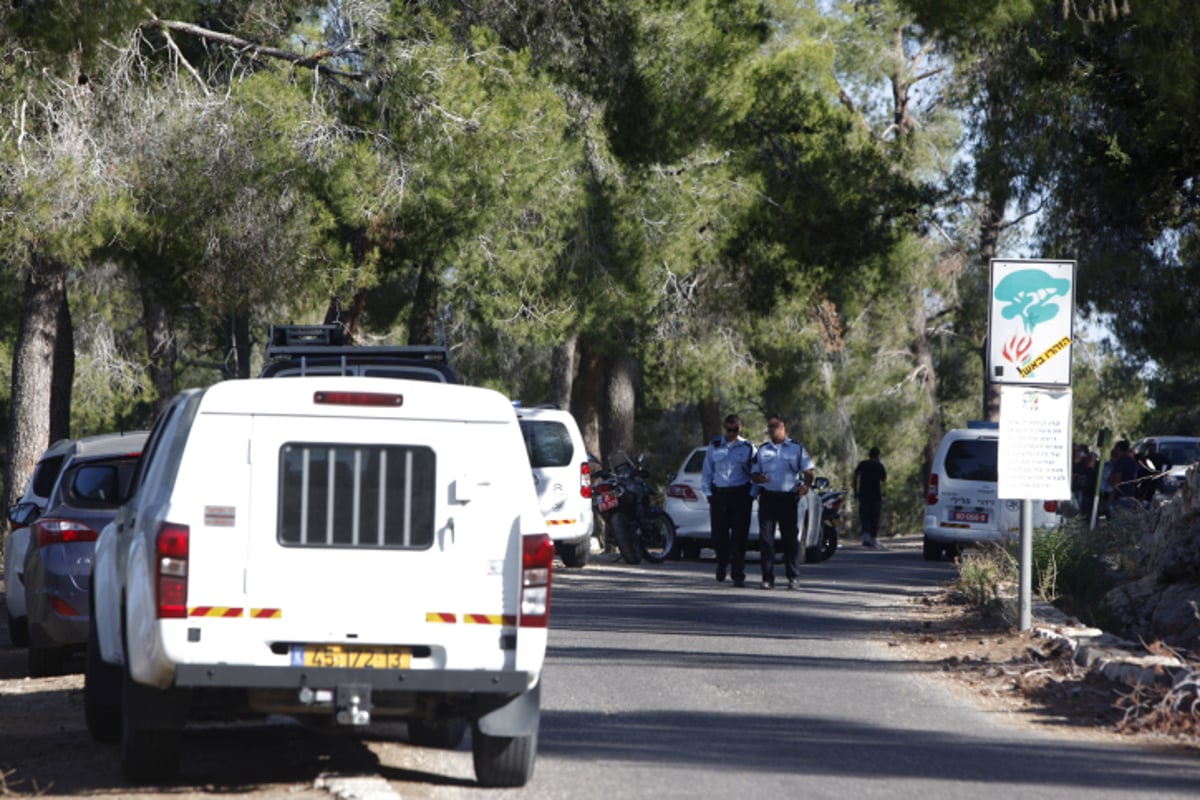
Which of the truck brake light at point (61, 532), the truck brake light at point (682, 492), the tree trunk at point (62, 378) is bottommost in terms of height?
the truck brake light at point (61, 532)

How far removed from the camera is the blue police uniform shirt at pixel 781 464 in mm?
17859

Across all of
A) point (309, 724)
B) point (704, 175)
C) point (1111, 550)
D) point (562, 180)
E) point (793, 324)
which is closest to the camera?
point (309, 724)

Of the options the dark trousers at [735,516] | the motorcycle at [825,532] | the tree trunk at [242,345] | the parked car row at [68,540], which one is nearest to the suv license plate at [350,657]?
the parked car row at [68,540]

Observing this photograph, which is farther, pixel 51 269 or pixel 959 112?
pixel 959 112

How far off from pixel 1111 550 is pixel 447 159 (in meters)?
9.53

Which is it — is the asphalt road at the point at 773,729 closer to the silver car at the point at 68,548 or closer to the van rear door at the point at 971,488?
the silver car at the point at 68,548

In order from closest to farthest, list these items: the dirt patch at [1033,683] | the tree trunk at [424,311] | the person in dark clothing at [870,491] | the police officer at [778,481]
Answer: the dirt patch at [1033,683] → the police officer at [778,481] → the tree trunk at [424,311] → the person in dark clothing at [870,491]

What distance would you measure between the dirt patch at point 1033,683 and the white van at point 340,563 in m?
3.76

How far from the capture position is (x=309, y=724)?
7.87m

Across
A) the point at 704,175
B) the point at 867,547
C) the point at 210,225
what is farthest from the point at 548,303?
the point at 867,547

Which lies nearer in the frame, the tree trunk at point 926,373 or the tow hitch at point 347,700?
Result: the tow hitch at point 347,700

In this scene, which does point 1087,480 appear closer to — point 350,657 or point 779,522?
point 779,522

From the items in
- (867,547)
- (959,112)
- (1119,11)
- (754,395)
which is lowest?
(867,547)

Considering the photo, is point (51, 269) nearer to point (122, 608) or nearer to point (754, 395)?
point (122, 608)
